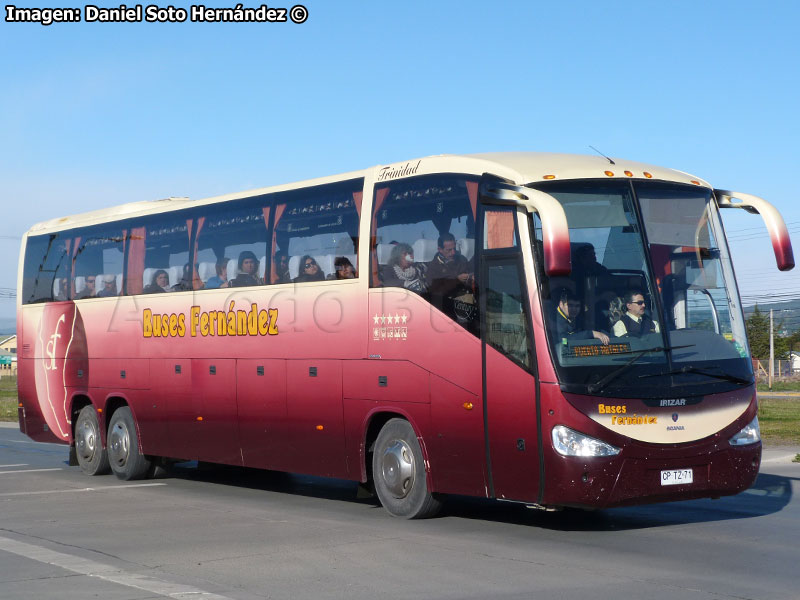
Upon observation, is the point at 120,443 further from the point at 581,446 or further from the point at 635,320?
the point at 635,320

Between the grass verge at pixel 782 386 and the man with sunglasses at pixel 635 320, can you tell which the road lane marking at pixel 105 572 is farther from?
the grass verge at pixel 782 386

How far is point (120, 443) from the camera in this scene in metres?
17.9

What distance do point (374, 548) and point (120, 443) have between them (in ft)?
27.7

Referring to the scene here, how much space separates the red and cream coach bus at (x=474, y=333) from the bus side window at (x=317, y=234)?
28mm

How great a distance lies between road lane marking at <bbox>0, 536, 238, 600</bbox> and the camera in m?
8.37

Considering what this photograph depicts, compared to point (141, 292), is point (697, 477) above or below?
below

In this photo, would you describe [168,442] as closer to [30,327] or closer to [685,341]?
[30,327]

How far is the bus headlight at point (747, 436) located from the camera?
438 inches

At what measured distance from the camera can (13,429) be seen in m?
34.3

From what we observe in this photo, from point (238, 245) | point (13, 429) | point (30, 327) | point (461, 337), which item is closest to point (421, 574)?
point (461, 337)

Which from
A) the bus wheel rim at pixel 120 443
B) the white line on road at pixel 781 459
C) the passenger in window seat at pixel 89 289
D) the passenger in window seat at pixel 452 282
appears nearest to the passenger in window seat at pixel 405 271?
the passenger in window seat at pixel 452 282

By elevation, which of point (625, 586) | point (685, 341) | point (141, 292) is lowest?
point (625, 586)

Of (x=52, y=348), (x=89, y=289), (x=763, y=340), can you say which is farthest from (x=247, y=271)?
(x=763, y=340)

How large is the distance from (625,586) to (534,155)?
4929mm
